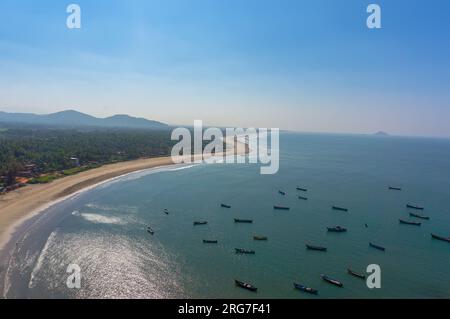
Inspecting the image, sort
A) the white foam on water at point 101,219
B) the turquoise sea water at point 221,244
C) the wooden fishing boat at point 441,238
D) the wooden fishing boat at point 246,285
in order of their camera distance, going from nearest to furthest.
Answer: the wooden fishing boat at point 246,285 < the turquoise sea water at point 221,244 < the wooden fishing boat at point 441,238 < the white foam on water at point 101,219

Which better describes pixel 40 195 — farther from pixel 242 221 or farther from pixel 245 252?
pixel 245 252

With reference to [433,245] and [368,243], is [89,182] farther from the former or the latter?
[433,245]

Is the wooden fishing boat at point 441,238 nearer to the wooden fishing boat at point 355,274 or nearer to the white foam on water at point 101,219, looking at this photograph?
the wooden fishing boat at point 355,274

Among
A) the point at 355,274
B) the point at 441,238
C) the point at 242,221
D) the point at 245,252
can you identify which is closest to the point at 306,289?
the point at 355,274

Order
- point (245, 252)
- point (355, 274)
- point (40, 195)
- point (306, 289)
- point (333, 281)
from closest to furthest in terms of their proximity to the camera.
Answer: point (306, 289)
point (333, 281)
point (355, 274)
point (245, 252)
point (40, 195)

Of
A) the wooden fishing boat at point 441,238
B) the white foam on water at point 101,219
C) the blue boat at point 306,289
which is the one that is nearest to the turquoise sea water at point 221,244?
the white foam on water at point 101,219
